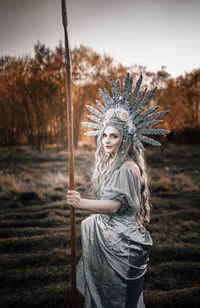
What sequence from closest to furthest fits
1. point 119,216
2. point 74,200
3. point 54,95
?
point 74,200 < point 119,216 < point 54,95

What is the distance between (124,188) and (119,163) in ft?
0.71

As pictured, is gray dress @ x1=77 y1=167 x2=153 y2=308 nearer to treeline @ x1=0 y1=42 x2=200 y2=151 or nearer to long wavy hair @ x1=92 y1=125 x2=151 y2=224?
long wavy hair @ x1=92 y1=125 x2=151 y2=224

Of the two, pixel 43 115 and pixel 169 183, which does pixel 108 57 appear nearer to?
pixel 43 115

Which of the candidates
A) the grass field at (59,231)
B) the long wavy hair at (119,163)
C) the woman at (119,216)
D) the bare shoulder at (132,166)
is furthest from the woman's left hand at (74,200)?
the grass field at (59,231)

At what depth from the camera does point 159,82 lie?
4.59 meters

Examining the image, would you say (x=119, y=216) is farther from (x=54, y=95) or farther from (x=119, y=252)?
(x=54, y=95)

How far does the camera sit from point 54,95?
679cm

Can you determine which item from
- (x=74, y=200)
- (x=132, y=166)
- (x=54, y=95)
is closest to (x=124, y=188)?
(x=132, y=166)

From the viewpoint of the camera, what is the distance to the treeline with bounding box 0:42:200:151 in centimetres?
589

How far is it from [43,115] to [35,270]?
199 inches

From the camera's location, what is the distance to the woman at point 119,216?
60.5 inches

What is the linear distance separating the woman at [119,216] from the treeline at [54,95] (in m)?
3.81

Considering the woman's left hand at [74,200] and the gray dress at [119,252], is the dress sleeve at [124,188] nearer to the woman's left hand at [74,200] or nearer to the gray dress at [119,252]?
the gray dress at [119,252]

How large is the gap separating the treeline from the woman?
381 cm
